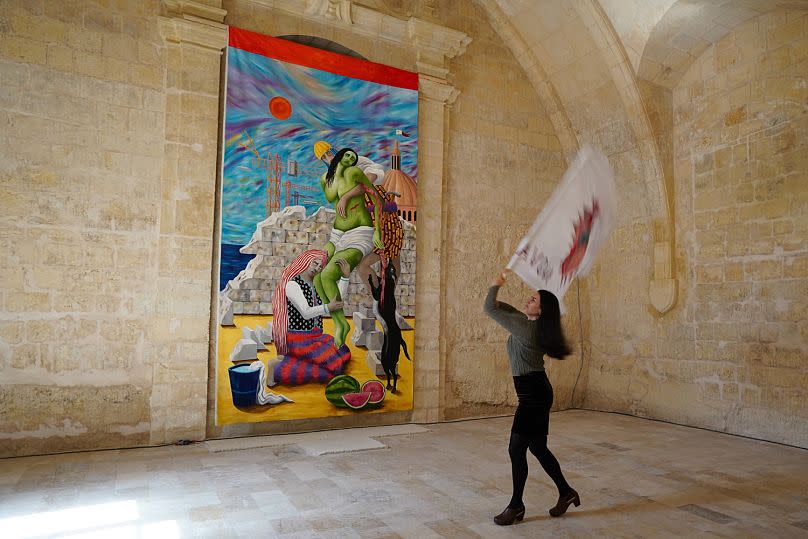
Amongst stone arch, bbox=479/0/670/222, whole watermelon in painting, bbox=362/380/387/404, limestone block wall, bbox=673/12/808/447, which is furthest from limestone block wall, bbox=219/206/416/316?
limestone block wall, bbox=673/12/808/447

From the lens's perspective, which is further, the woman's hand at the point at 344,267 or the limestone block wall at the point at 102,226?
the woman's hand at the point at 344,267

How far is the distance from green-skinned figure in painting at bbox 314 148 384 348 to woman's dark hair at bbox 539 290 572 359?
9.51 feet

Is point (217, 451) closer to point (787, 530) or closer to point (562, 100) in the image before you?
point (787, 530)

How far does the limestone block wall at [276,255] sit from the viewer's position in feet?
17.4

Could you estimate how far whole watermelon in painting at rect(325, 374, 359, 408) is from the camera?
5.61 meters

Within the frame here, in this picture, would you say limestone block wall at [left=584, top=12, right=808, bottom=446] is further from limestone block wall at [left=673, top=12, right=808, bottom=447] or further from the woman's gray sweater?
the woman's gray sweater

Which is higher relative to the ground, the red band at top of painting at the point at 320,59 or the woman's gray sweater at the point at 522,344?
the red band at top of painting at the point at 320,59

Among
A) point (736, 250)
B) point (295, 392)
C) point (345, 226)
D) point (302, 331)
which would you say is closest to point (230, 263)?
point (302, 331)

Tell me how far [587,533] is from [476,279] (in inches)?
154

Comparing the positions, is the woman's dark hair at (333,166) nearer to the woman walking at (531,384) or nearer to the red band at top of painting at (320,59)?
the red band at top of painting at (320,59)

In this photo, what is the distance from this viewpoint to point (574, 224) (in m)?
3.19

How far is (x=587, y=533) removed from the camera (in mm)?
3057

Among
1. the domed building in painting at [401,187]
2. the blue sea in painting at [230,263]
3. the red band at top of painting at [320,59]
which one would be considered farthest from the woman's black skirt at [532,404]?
the red band at top of painting at [320,59]

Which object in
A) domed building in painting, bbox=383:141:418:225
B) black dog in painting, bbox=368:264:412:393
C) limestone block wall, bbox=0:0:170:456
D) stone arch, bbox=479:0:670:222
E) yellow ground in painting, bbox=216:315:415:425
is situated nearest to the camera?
limestone block wall, bbox=0:0:170:456
